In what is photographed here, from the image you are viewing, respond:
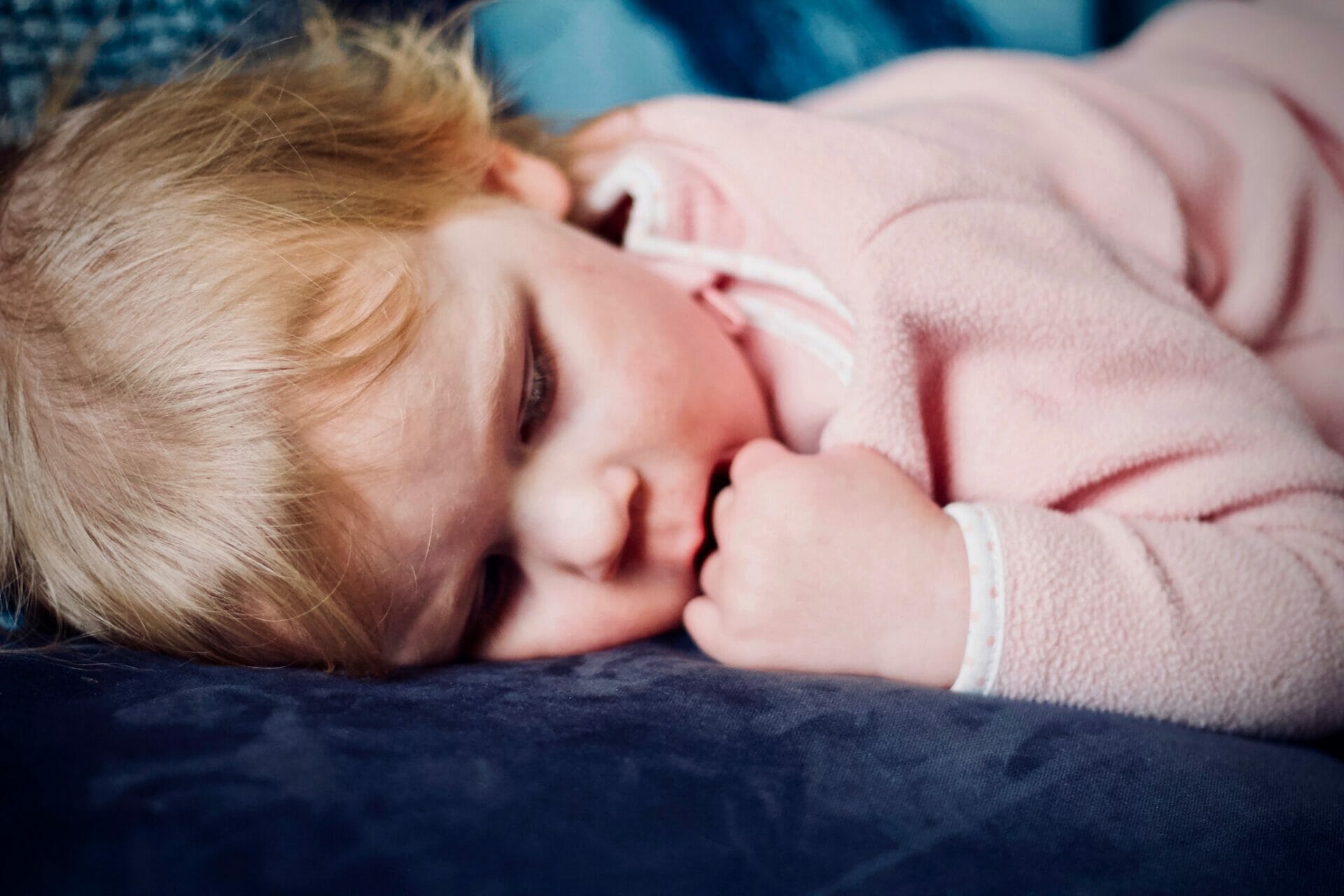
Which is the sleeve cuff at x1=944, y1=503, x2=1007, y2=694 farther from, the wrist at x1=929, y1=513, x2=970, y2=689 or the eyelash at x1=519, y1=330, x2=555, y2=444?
the eyelash at x1=519, y1=330, x2=555, y2=444

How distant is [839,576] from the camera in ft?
2.38

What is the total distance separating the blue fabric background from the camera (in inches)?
16.1

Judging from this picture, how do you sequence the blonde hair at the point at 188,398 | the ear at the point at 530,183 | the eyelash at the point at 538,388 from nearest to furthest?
the blonde hair at the point at 188,398 < the eyelash at the point at 538,388 < the ear at the point at 530,183

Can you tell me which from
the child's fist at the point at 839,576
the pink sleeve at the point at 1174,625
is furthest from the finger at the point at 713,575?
the pink sleeve at the point at 1174,625

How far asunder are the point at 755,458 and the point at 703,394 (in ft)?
0.25

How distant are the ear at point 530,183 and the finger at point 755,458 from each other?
373 millimetres

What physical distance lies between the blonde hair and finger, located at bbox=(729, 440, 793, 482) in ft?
1.01

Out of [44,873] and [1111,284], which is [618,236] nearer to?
[1111,284]

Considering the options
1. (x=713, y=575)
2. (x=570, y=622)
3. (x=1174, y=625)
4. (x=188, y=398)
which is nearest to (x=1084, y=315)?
(x=1174, y=625)

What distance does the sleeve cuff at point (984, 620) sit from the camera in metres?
0.68

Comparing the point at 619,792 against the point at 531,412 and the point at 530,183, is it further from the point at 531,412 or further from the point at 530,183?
the point at 530,183

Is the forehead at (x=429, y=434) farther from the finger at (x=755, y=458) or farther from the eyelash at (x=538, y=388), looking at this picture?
the finger at (x=755, y=458)

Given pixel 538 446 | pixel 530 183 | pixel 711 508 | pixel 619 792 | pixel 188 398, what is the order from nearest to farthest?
pixel 619 792
pixel 188 398
pixel 538 446
pixel 711 508
pixel 530 183

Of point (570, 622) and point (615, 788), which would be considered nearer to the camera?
point (615, 788)
